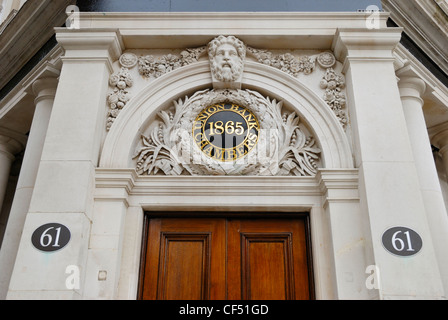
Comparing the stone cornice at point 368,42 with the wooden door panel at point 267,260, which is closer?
the wooden door panel at point 267,260

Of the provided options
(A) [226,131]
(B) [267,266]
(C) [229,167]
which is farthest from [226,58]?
(B) [267,266]

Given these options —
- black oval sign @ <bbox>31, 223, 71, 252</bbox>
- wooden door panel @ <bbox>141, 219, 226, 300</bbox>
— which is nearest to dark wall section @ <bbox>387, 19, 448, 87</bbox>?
wooden door panel @ <bbox>141, 219, 226, 300</bbox>

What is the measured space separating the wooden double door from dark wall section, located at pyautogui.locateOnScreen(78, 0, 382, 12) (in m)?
3.51

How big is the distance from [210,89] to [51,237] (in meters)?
3.28

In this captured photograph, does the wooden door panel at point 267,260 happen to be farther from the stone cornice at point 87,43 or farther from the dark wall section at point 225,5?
the dark wall section at point 225,5

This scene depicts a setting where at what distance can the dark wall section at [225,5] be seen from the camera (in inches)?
287

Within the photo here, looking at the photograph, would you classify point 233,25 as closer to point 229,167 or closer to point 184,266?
point 229,167

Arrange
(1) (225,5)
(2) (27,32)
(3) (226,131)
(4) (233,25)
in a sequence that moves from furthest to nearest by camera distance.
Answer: (2) (27,32), (1) (225,5), (4) (233,25), (3) (226,131)

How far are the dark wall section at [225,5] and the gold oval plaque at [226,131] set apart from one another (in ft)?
5.67

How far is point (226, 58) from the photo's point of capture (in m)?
6.89

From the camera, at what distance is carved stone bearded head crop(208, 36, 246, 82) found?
6.88 m

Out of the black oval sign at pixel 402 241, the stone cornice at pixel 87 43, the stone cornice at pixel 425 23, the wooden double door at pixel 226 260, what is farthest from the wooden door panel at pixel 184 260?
the stone cornice at pixel 425 23
